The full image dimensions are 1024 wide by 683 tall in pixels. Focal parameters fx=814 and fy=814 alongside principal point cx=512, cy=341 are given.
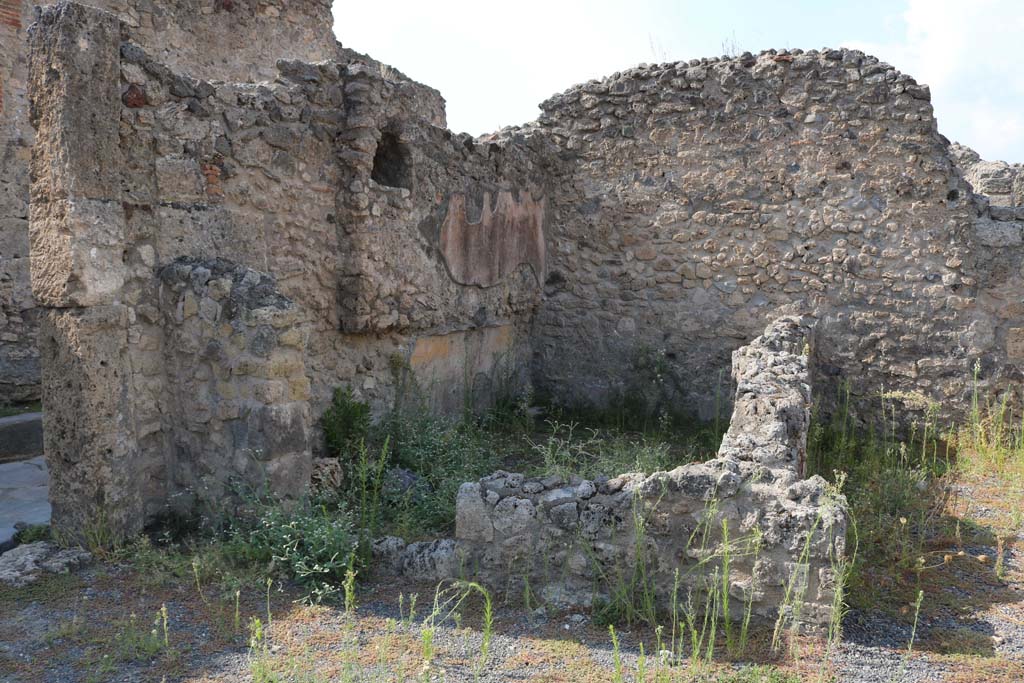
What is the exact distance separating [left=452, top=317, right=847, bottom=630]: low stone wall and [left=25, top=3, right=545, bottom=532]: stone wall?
1221 mm

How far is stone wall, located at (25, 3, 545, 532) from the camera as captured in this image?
371 centimetres

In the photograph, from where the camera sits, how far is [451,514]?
416 centimetres

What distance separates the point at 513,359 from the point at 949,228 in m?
3.65

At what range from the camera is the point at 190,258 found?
411cm

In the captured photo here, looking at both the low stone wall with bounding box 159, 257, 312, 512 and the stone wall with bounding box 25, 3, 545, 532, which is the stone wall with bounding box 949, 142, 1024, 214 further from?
the low stone wall with bounding box 159, 257, 312, 512

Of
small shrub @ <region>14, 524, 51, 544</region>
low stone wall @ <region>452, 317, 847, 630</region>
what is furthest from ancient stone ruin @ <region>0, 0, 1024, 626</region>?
small shrub @ <region>14, 524, 51, 544</region>

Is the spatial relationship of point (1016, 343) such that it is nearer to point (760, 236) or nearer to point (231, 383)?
point (760, 236)

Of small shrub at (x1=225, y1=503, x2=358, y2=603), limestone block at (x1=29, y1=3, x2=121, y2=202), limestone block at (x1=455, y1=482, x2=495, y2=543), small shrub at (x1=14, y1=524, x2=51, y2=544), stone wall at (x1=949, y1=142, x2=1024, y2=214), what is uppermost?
stone wall at (x1=949, y1=142, x2=1024, y2=214)

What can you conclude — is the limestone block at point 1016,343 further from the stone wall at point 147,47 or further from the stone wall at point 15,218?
the stone wall at point 15,218

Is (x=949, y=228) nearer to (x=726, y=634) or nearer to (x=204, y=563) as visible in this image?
(x=726, y=634)

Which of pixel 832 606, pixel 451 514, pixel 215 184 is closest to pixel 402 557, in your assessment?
pixel 451 514

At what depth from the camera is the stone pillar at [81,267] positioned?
12.0 feet

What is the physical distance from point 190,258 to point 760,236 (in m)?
4.60

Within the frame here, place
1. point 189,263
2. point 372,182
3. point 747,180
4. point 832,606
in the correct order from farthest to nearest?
point 747,180 → point 372,182 → point 189,263 → point 832,606
